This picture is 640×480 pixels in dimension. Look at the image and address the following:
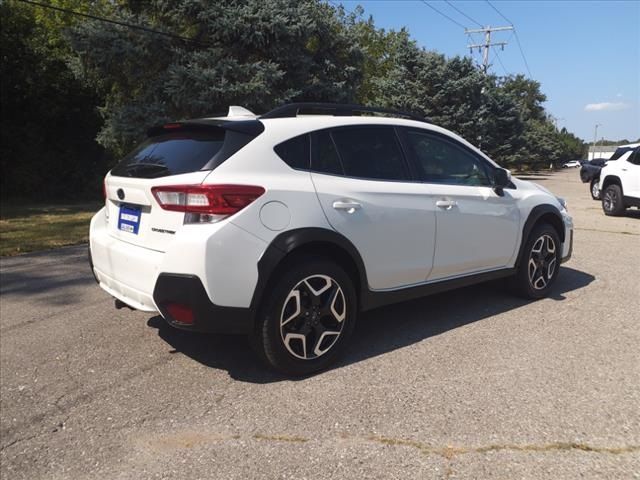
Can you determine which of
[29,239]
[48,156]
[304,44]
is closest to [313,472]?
[29,239]

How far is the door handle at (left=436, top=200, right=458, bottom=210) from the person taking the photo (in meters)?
3.95

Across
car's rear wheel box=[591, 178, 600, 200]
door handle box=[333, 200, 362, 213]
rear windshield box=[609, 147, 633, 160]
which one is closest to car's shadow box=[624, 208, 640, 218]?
rear windshield box=[609, 147, 633, 160]

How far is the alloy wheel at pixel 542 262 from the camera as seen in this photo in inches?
191

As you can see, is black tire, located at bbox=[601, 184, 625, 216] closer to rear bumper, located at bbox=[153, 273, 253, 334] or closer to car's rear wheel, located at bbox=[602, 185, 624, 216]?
car's rear wheel, located at bbox=[602, 185, 624, 216]

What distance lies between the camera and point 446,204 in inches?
157

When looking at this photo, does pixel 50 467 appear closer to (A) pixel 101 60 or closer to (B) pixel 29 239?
(B) pixel 29 239

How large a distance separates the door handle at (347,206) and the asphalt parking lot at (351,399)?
3.47ft

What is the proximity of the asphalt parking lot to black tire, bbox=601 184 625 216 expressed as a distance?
8.33 metres

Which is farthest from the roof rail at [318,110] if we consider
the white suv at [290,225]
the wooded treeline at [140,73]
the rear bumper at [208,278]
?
the wooded treeline at [140,73]

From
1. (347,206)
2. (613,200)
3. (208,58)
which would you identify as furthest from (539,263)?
(208,58)

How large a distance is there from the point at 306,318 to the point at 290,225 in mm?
624

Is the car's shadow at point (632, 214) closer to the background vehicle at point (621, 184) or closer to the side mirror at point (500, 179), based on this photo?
the background vehicle at point (621, 184)

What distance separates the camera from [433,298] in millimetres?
5012

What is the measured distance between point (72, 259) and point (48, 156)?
11371mm
